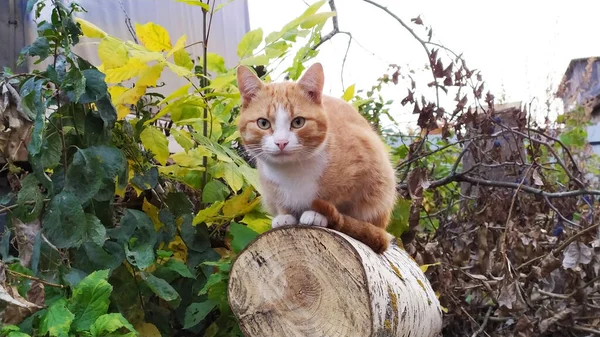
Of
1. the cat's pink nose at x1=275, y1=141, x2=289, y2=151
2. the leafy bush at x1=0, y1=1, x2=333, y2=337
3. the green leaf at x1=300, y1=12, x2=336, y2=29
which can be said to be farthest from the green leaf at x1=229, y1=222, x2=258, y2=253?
the green leaf at x1=300, y1=12, x2=336, y2=29

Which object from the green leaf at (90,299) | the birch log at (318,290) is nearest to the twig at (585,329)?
the birch log at (318,290)

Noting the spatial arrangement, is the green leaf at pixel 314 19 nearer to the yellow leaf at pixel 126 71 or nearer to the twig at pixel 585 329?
the yellow leaf at pixel 126 71

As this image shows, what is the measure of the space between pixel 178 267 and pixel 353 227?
546 mm

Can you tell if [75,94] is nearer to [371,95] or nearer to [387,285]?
[387,285]

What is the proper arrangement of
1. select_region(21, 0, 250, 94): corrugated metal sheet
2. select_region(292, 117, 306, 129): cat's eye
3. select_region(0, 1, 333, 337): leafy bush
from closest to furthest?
select_region(0, 1, 333, 337): leafy bush → select_region(292, 117, 306, 129): cat's eye → select_region(21, 0, 250, 94): corrugated metal sheet

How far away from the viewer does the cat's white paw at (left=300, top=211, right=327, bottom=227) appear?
149cm

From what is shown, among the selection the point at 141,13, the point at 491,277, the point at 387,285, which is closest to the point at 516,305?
the point at 491,277

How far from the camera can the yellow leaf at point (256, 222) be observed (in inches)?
75.5

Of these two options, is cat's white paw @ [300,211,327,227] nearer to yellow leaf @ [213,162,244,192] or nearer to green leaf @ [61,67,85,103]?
yellow leaf @ [213,162,244,192]

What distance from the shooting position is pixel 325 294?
141 cm

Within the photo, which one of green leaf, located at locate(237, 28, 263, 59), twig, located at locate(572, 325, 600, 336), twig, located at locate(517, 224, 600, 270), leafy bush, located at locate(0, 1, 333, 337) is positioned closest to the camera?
leafy bush, located at locate(0, 1, 333, 337)

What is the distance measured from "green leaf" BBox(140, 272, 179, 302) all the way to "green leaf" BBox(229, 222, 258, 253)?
25cm

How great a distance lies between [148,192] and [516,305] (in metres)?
1.37

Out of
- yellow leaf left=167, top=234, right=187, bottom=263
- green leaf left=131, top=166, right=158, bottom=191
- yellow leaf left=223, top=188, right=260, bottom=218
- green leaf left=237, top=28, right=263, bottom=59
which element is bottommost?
yellow leaf left=167, top=234, right=187, bottom=263
